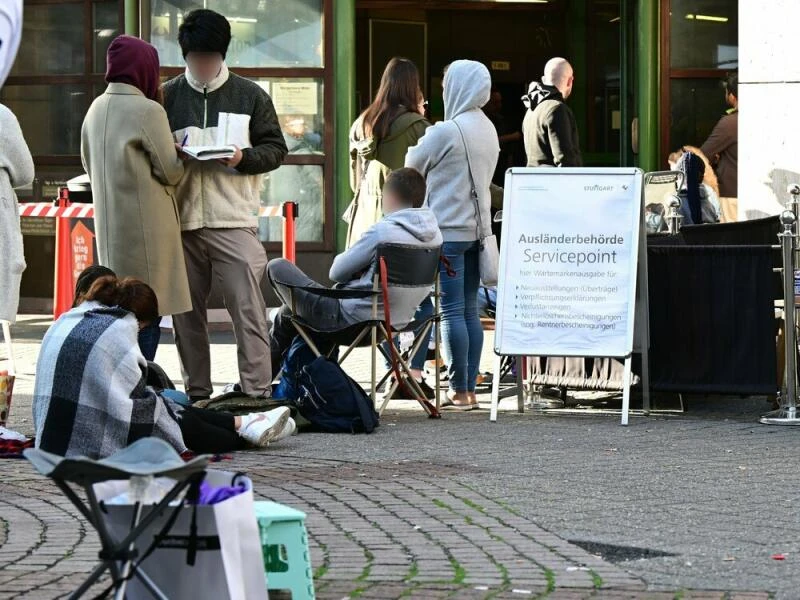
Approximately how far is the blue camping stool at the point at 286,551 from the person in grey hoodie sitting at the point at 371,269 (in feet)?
14.3

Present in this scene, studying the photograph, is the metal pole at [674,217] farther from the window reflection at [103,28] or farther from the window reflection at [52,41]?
the window reflection at [52,41]

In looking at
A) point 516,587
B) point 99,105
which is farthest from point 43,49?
point 516,587

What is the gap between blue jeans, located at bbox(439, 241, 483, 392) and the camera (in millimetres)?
9648

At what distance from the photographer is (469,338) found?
981cm

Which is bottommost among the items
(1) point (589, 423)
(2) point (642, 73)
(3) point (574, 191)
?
(1) point (589, 423)

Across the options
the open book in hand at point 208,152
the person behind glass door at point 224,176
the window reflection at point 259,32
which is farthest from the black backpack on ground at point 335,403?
the window reflection at point 259,32

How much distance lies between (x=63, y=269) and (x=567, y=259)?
588cm

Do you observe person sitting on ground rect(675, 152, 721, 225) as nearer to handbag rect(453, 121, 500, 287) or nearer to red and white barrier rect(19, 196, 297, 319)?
handbag rect(453, 121, 500, 287)

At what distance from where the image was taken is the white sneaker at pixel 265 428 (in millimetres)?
7898

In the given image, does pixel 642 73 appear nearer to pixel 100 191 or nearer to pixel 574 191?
pixel 574 191

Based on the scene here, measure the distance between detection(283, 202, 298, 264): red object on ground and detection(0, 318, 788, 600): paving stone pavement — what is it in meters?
5.12

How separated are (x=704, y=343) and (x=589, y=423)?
0.79 metres

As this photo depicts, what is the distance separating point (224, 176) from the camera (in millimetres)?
9172

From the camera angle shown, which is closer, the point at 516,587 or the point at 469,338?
the point at 516,587
